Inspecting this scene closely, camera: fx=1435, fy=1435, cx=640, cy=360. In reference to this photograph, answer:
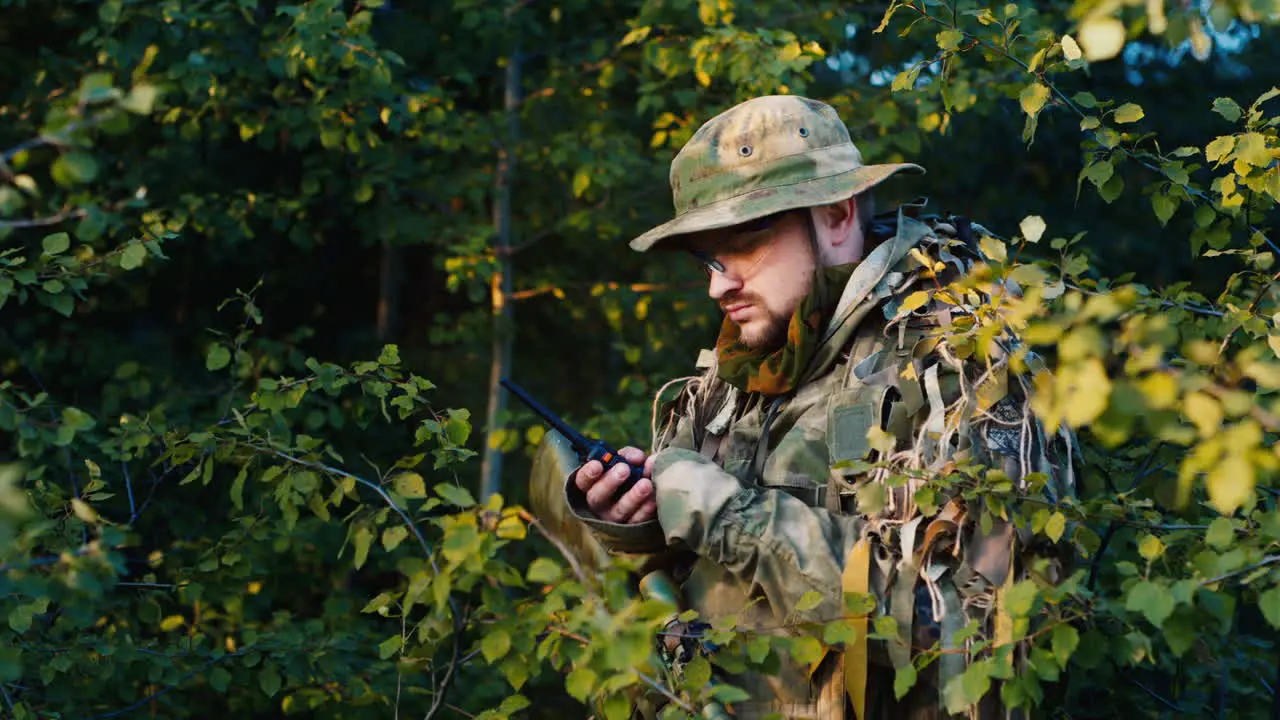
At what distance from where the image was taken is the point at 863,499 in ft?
8.45

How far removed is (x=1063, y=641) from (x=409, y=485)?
1216 millimetres

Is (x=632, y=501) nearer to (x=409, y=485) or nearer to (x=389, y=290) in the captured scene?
(x=409, y=485)

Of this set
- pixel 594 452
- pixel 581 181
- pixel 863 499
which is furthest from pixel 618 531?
pixel 581 181

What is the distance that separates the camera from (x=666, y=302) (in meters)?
6.50

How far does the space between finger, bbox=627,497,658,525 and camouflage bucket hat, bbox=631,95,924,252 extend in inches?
24.3

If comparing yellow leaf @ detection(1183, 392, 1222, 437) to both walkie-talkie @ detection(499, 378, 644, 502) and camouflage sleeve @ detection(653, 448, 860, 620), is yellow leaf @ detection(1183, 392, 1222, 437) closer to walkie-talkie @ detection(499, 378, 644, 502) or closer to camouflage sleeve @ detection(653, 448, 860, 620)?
camouflage sleeve @ detection(653, 448, 860, 620)

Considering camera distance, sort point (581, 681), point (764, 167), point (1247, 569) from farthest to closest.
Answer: point (764, 167) → point (1247, 569) → point (581, 681)

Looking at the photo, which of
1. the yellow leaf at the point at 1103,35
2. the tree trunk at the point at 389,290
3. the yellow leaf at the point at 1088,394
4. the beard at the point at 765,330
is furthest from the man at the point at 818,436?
the tree trunk at the point at 389,290

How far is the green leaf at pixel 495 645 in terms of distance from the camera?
7.75 feet

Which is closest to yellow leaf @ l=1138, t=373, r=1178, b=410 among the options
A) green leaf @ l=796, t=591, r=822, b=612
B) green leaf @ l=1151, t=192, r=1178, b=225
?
green leaf @ l=796, t=591, r=822, b=612

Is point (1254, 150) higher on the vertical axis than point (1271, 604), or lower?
higher

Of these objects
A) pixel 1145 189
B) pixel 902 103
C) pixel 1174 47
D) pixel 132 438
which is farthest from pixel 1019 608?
pixel 902 103

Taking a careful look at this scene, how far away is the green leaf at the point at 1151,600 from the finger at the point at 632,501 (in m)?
1.15

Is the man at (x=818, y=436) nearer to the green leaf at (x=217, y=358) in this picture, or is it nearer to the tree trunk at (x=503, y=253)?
the green leaf at (x=217, y=358)
